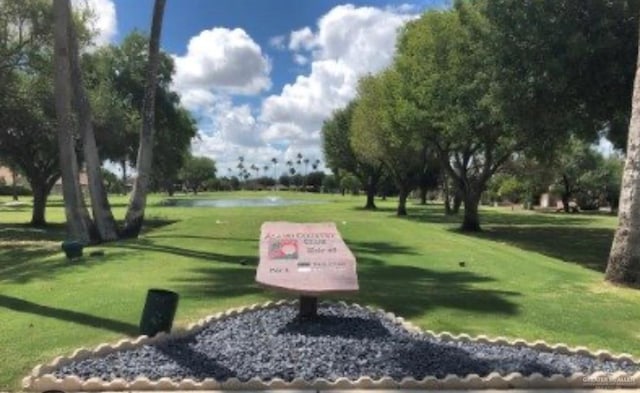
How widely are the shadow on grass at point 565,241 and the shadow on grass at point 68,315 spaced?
41.6ft

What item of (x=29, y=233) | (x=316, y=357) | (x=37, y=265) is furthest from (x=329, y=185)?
(x=316, y=357)

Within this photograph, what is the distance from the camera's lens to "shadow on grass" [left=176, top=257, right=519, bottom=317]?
11461mm

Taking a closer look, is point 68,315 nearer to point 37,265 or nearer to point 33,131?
point 37,265

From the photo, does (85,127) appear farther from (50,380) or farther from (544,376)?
(544,376)

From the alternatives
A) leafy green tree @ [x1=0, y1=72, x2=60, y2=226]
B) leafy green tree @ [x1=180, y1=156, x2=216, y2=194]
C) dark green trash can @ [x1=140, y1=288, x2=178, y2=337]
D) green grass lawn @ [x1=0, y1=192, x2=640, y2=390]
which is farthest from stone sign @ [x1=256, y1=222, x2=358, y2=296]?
leafy green tree @ [x1=180, y1=156, x2=216, y2=194]

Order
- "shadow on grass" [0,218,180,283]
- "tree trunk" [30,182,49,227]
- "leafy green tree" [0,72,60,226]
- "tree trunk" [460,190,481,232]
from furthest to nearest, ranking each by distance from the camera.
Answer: "tree trunk" [30,182,49,227] → "tree trunk" [460,190,481,232] → "leafy green tree" [0,72,60,226] → "shadow on grass" [0,218,180,283]

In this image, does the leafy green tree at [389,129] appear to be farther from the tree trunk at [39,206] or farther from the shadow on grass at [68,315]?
the shadow on grass at [68,315]

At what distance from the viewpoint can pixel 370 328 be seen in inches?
360

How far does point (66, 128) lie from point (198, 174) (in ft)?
460

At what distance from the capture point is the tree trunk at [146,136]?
24.3 meters

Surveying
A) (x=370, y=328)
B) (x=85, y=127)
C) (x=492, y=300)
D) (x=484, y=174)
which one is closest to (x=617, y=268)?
(x=492, y=300)

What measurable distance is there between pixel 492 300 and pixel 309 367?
224 inches

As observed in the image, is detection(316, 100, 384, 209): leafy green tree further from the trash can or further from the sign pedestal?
the sign pedestal

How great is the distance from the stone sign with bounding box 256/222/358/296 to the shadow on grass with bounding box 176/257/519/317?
5.75ft
